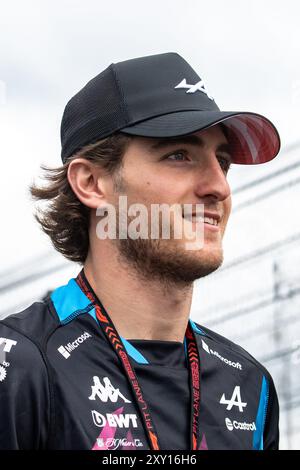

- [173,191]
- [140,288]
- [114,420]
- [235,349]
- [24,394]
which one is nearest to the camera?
[24,394]

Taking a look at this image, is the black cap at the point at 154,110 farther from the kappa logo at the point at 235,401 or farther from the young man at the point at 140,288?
the kappa logo at the point at 235,401

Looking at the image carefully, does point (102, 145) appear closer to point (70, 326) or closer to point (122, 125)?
point (122, 125)

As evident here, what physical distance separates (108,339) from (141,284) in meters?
0.21

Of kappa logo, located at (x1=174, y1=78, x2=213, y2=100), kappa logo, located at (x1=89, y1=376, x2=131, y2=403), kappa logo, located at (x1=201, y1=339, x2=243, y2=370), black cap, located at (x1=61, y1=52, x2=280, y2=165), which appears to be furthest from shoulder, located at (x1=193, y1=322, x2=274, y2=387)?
kappa logo, located at (x1=174, y1=78, x2=213, y2=100)

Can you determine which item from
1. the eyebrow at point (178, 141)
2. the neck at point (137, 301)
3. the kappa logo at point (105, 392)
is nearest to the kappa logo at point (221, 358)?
the neck at point (137, 301)

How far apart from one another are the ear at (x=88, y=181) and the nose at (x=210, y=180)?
1.06ft

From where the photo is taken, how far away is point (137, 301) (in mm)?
2279

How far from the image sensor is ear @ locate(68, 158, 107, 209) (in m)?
2.36

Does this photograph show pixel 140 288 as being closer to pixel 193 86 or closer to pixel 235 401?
pixel 235 401

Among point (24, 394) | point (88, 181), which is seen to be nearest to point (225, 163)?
point (88, 181)

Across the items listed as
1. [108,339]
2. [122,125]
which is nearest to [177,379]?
[108,339]

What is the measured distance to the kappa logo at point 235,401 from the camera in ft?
7.74

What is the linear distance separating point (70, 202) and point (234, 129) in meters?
0.61

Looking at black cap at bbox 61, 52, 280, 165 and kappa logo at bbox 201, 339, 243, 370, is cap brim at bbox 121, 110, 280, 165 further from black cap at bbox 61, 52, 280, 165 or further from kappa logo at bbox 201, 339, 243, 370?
kappa logo at bbox 201, 339, 243, 370
